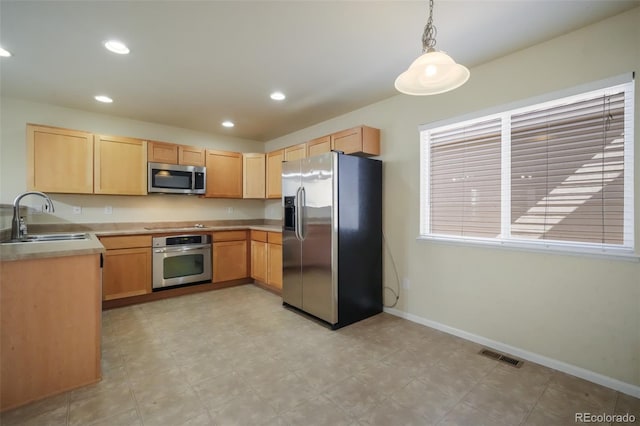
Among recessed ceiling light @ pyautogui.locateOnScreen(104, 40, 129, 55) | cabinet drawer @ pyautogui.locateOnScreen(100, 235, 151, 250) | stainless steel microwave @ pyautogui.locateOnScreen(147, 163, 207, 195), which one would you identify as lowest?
cabinet drawer @ pyautogui.locateOnScreen(100, 235, 151, 250)

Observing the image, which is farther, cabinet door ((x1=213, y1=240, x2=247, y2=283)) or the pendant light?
cabinet door ((x1=213, y1=240, x2=247, y2=283))

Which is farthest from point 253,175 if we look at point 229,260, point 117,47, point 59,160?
point 117,47

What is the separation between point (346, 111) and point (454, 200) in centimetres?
182

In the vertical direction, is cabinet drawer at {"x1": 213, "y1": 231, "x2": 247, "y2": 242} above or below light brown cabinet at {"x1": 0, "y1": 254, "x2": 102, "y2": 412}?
above

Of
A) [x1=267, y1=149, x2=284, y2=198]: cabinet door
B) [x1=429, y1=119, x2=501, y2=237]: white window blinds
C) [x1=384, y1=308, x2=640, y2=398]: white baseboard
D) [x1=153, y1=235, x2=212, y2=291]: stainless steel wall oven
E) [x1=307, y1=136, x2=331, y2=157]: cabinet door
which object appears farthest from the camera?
[x1=267, y1=149, x2=284, y2=198]: cabinet door

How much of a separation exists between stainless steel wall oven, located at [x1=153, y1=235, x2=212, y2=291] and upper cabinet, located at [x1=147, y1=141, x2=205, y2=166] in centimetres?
113

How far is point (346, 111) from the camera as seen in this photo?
12.4 feet

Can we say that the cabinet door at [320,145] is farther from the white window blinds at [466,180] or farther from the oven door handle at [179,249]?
the oven door handle at [179,249]

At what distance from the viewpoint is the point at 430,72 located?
4.93ft

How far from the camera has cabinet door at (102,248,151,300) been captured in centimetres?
349

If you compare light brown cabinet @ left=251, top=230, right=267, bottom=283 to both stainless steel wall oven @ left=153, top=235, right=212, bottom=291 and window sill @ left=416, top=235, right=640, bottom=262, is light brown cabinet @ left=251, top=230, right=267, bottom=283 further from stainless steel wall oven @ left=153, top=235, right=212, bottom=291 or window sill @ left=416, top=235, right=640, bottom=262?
window sill @ left=416, top=235, right=640, bottom=262

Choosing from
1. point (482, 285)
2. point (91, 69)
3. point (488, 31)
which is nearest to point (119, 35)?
point (91, 69)
